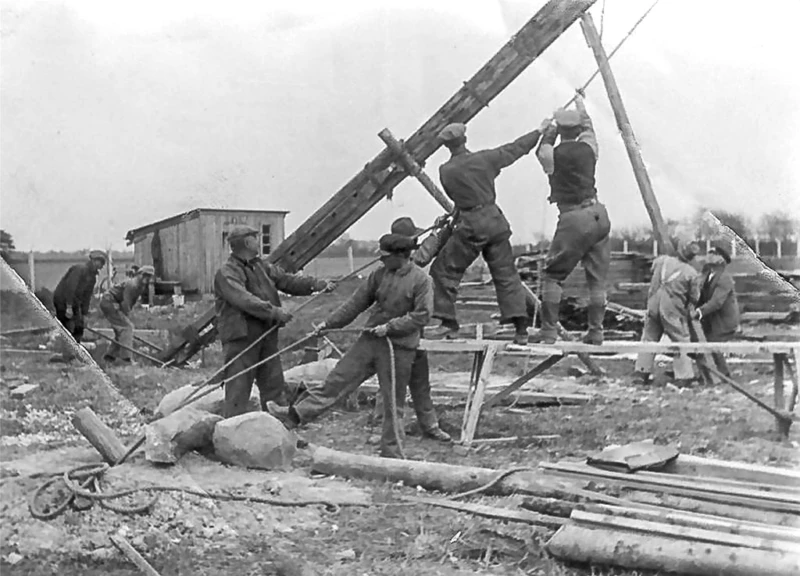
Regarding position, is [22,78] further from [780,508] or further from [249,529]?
[780,508]

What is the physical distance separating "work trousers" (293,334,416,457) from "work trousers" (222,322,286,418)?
457mm

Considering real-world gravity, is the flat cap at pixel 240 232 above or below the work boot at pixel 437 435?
above

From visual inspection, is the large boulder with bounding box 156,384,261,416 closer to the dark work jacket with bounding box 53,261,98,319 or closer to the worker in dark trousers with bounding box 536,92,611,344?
the dark work jacket with bounding box 53,261,98,319

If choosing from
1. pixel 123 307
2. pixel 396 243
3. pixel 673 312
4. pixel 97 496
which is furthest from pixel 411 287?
pixel 673 312

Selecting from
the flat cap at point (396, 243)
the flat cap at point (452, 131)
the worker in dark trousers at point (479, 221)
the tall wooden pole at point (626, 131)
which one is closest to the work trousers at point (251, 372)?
the flat cap at point (396, 243)

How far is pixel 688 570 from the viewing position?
12.3 feet

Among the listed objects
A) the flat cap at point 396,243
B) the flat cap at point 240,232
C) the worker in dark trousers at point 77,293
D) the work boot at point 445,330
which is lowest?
the work boot at point 445,330

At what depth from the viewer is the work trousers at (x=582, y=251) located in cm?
524

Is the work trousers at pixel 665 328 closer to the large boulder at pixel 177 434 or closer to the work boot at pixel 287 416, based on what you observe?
the work boot at pixel 287 416

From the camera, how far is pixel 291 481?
16.3ft

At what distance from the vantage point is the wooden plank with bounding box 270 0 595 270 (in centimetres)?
500

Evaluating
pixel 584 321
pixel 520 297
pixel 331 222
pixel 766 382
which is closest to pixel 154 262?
pixel 331 222

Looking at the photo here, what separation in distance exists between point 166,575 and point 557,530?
1.69 m

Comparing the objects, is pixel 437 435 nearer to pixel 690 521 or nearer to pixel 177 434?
pixel 177 434
